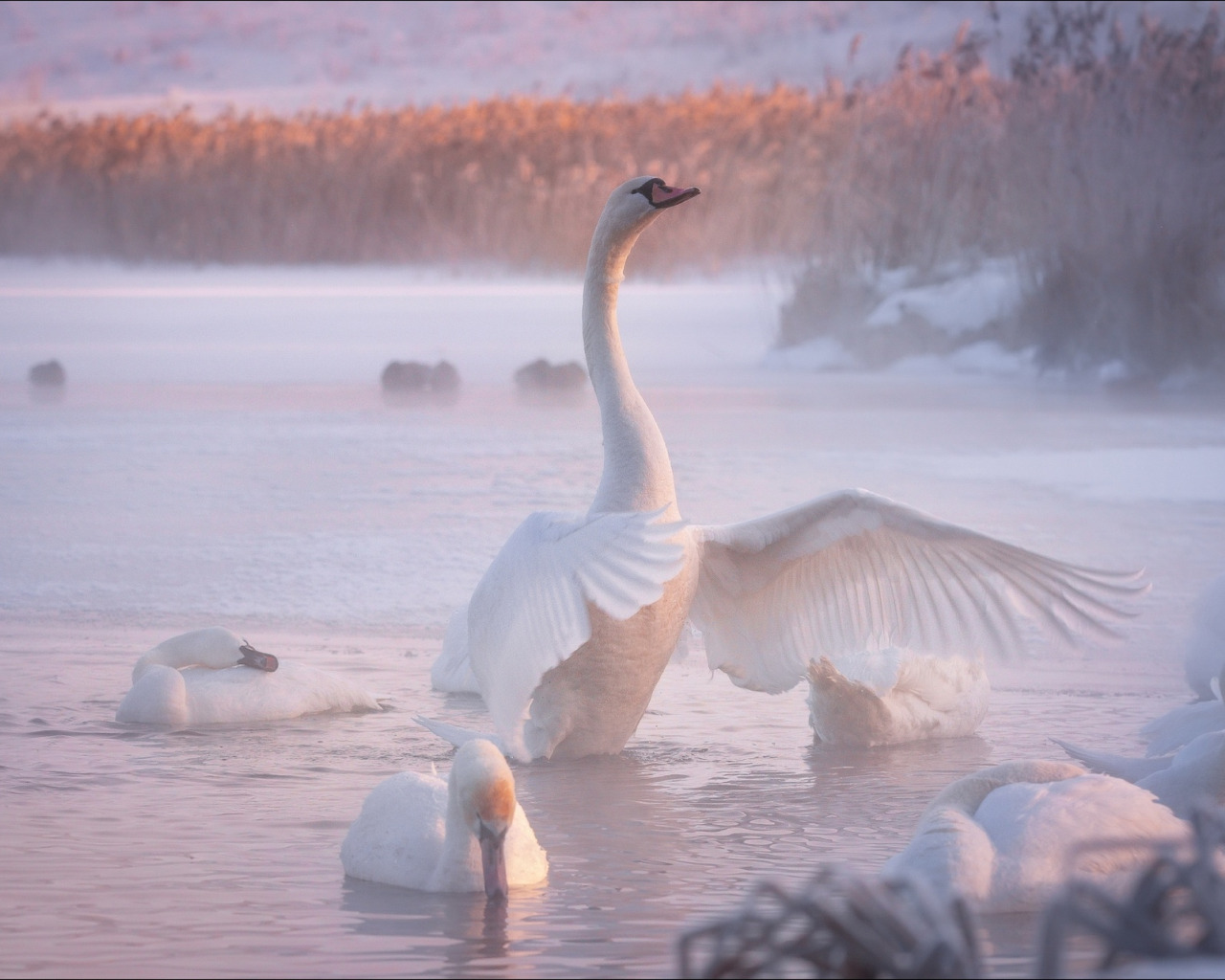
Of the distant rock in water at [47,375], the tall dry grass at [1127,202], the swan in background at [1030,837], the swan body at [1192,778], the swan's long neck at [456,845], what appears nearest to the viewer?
the swan in background at [1030,837]

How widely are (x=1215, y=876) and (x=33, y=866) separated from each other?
245 cm

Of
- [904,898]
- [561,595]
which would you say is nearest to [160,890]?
[561,595]

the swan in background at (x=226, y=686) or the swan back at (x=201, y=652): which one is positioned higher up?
the swan back at (x=201, y=652)

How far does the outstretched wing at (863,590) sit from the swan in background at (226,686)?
43.0 inches

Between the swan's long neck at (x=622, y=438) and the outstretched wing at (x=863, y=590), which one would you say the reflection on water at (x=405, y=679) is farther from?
the swan's long neck at (x=622, y=438)

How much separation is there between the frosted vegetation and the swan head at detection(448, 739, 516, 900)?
33.1 feet

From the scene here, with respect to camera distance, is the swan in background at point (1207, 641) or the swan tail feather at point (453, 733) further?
the swan in background at point (1207, 641)

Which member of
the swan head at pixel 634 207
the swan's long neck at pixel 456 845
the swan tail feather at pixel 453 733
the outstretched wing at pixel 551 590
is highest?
the swan head at pixel 634 207

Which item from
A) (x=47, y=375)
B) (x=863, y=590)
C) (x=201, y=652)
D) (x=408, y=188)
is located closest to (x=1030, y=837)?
(x=863, y=590)

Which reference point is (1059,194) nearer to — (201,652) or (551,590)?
(201,652)

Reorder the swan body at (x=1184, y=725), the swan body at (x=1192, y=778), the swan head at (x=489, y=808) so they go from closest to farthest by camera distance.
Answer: the swan head at (x=489, y=808)
the swan body at (x=1192, y=778)
the swan body at (x=1184, y=725)

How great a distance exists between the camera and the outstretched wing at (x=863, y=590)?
5137mm

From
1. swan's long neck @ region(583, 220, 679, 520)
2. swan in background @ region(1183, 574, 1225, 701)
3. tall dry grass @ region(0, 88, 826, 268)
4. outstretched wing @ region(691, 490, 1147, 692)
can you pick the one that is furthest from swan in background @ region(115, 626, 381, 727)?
tall dry grass @ region(0, 88, 826, 268)

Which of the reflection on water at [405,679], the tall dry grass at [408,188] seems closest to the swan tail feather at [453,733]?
the reflection on water at [405,679]
